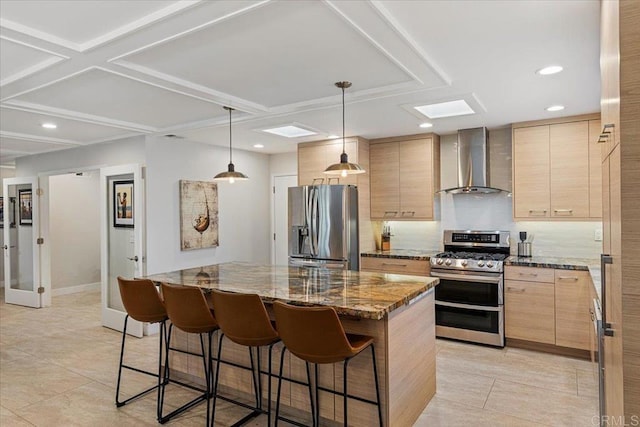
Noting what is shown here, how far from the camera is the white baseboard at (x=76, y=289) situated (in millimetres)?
7352

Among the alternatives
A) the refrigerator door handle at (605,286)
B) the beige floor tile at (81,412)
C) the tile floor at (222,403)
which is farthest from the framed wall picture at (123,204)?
the refrigerator door handle at (605,286)

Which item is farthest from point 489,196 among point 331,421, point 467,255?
point 331,421

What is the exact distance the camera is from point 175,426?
2779 mm

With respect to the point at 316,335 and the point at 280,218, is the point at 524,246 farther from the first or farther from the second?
the point at 280,218

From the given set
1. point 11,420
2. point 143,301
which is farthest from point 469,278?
point 11,420

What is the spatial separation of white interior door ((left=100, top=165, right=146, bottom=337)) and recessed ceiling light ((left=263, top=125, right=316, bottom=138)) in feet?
5.57

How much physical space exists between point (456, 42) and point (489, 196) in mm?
2974

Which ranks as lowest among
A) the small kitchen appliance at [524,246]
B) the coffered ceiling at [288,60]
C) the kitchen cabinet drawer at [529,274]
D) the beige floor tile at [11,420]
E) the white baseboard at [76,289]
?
the beige floor tile at [11,420]

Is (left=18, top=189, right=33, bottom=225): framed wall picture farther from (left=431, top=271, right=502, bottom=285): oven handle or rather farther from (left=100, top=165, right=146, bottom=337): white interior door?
(left=431, top=271, right=502, bottom=285): oven handle

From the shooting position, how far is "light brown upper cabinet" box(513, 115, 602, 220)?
13.5 feet

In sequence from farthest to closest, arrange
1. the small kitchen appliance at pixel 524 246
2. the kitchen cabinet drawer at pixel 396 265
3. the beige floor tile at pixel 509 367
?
the kitchen cabinet drawer at pixel 396 265 < the small kitchen appliance at pixel 524 246 < the beige floor tile at pixel 509 367

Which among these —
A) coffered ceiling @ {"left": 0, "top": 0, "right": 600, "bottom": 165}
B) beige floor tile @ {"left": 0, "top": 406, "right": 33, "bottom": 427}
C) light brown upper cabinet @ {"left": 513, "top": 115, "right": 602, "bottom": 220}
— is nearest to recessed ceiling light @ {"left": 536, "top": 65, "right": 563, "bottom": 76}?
coffered ceiling @ {"left": 0, "top": 0, "right": 600, "bottom": 165}

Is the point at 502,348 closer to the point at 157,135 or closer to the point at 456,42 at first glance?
the point at 456,42

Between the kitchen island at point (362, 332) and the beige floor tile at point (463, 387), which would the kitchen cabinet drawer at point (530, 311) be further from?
the kitchen island at point (362, 332)
